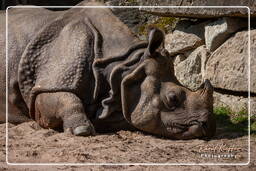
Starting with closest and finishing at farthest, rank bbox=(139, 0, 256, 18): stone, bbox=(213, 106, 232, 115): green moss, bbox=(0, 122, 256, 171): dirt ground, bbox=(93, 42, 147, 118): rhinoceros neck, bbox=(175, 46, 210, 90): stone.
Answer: bbox=(0, 122, 256, 171): dirt ground < bbox=(93, 42, 147, 118): rhinoceros neck < bbox=(139, 0, 256, 18): stone < bbox=(213, 106, 232, 115): green moss < bbox=(175, 46, 210, 90): stone

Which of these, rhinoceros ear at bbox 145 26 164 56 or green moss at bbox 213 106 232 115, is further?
green moss at bbox 213 106 232 115

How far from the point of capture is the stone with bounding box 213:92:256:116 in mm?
6961

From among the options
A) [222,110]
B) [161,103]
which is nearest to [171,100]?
[161,103]

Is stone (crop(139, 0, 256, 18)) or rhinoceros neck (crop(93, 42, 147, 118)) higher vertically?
stone (crop(139, 0, 256, 18))

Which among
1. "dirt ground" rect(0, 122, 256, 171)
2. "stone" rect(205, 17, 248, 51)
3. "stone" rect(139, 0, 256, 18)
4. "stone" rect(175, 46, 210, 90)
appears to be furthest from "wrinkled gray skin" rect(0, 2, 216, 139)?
"stone" rect(175, 46, 210, 90)

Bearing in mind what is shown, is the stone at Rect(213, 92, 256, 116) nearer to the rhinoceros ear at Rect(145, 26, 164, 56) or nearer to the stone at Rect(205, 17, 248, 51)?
the stone at Rect(205, 17, 248, 51)

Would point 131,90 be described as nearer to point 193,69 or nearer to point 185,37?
point 193,69

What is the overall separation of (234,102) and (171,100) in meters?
1.38

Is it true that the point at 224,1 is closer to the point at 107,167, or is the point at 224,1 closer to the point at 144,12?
the point at 144,12

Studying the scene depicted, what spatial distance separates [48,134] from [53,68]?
2.32ft

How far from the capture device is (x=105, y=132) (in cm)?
638

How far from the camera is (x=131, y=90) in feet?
20.2

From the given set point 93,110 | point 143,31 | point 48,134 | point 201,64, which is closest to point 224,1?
point 201,64

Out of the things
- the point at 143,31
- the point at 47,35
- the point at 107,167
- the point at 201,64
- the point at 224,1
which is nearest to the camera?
the point at 107,167
